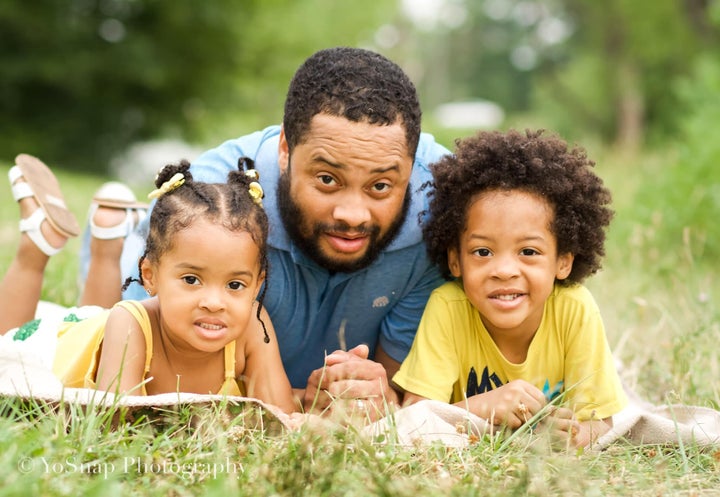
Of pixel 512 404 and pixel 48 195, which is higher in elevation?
pixel 48 195

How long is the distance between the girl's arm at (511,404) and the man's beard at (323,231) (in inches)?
28.0

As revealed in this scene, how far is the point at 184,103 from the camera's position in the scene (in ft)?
54.4

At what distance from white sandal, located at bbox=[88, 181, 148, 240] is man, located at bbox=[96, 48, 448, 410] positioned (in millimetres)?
450

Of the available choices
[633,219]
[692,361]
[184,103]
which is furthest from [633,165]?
[184,103]

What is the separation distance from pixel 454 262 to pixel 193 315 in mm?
1065

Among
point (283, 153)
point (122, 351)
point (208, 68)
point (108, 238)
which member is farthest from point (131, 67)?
point (122, 351)

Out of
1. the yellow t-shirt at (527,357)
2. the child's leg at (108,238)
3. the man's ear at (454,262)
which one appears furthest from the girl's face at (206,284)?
the child's leg at (108,238)

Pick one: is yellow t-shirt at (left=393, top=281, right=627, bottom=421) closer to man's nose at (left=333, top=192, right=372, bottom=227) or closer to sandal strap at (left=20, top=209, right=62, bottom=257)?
man's nose at (left=333, top=192, right=372, bottom=227)

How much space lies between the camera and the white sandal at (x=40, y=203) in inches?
150

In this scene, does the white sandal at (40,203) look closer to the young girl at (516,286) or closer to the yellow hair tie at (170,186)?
the yellow hair tie at (170,186)

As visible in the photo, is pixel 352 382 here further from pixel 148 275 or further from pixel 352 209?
pixel 148 275

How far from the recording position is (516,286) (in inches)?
118

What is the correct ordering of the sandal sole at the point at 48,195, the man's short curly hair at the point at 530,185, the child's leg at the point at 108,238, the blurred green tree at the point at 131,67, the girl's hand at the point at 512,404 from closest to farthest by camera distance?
the girl's hand at the point at 512,404 → the man's short curly hair at the point at 530,185 → the sandal sole at the point at 48,195 → the child's leg at the point at 108,238 → the blurred green tree at the point at 131,67

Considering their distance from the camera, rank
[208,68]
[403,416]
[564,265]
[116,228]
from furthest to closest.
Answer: [208,68]
[116,228]
[564,265]
[403,416]
